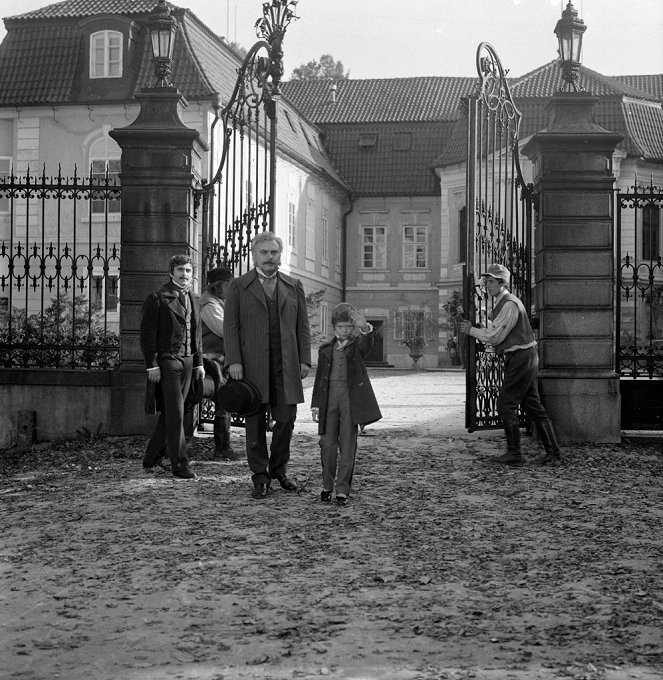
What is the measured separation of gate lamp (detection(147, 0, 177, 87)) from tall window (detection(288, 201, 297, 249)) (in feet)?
75.3

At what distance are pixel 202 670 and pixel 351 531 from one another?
253cm

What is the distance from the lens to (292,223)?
34031mm

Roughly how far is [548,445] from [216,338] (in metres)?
2.93

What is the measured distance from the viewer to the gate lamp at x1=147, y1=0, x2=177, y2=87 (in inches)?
414

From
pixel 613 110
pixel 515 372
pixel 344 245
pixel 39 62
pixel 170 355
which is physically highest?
pixel 39 62

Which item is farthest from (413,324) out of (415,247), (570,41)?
(570,41)

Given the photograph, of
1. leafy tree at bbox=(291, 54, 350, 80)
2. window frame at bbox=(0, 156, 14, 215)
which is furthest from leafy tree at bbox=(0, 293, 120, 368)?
leafy tree at bbox=(291, 54, 350, 80)

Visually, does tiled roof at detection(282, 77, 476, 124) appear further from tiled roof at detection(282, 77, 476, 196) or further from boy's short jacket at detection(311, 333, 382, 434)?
boy's short jacket at detection(311, 333, 382, 434)

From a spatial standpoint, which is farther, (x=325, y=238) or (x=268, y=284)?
(x=325, y=238)

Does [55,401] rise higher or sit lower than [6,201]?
lower

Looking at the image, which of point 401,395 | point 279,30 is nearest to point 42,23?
point 401,395

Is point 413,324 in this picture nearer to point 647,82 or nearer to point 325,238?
point 325,238

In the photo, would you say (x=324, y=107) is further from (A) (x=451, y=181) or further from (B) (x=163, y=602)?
(B) (x=163, y=602)

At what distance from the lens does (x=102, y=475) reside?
8461 mm
